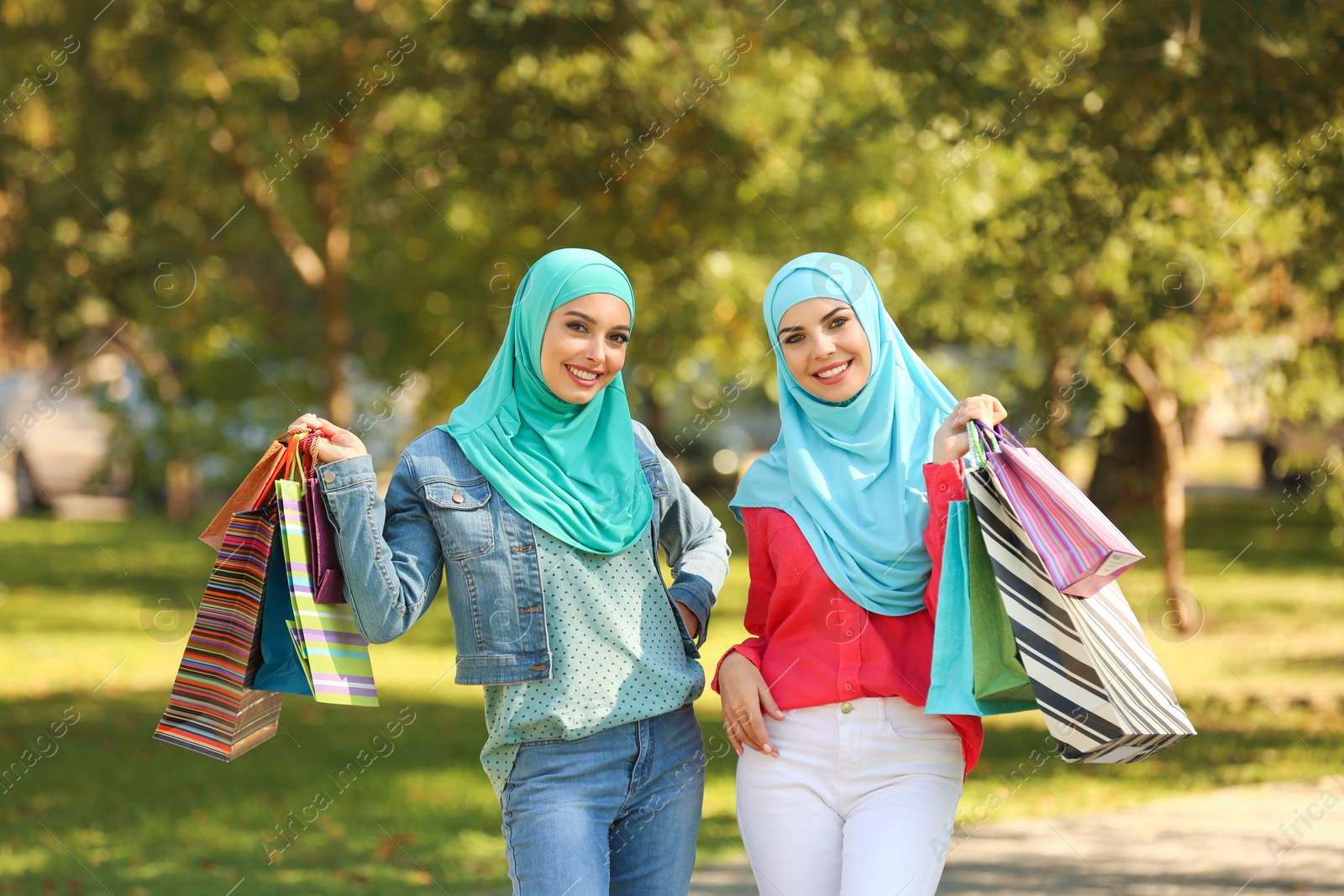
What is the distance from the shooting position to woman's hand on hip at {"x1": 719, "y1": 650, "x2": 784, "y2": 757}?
3053 millimetres

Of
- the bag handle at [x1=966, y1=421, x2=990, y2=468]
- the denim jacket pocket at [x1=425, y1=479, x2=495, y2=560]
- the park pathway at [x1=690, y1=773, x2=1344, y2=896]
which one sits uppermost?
the denim jacket pocket at [x1=425, y1=479, x2=495, y2=560]

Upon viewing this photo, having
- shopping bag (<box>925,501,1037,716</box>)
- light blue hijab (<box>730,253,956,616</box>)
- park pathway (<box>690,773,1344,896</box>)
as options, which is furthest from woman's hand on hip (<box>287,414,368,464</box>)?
park pathway (<box>690,773,1344,896</box>)

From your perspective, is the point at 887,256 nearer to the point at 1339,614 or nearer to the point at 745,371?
the point at 745,371

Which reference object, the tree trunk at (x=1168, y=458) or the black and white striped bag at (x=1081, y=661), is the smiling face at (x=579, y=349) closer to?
the black and white striped bag at (x=1081, y=661)

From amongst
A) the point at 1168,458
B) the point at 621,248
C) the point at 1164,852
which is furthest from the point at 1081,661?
the point at 1168,458

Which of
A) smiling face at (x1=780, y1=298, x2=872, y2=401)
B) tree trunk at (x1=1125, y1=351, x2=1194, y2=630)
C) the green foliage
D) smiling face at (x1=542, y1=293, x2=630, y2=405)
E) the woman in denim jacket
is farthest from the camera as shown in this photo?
tree trunk at (x1=1125, y1=351, x2=1194, y2=630)

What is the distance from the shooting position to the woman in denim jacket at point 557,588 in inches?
113

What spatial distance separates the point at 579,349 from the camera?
2.97 metres

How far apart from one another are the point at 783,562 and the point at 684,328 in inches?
254

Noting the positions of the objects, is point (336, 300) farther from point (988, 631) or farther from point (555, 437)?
point (988, 631)

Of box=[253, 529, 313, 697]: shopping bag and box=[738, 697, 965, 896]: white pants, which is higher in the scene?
box=[253, 529, 313, 697]: shopping bag

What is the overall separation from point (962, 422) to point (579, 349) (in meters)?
0.85

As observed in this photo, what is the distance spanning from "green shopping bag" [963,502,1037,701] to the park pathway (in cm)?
275

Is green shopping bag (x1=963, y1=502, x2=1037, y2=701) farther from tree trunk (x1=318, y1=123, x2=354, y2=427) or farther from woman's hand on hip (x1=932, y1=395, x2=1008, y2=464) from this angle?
tree trunk (x1=318, y1=123, x2=354, y2=427)
